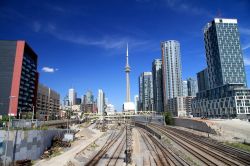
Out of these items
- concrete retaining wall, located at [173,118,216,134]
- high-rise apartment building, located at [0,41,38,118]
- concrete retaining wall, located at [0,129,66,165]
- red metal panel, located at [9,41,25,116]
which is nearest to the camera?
concrete retaining wall, located at [0,129,66,165]

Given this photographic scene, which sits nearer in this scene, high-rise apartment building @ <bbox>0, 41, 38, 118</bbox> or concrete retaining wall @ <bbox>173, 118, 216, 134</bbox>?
concrete retaining wall @ <bbox>173, 118, 216, 134</bbox>

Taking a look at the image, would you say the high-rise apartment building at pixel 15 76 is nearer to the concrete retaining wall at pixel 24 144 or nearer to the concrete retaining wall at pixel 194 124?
the concrete retaining wall at pixel 194 124

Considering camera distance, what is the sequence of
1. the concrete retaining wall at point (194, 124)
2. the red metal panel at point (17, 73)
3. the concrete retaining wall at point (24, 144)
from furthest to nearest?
the red metal panel at point (17, 73) → the concrete retaining wall at point (194, 124) → the concrete retaining wall at point (24, 144)

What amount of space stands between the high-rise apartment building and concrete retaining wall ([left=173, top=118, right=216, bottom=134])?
90836 millimetres

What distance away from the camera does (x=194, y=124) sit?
102812 millimetres

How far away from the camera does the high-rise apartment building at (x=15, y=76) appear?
486ft

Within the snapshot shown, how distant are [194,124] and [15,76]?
11773 centimetres

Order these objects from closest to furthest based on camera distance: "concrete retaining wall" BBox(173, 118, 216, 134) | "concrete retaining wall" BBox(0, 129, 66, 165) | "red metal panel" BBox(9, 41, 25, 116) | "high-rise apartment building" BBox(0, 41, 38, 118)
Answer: "concrete retaining wall" BBox(0, 129, 66, 165) < "concrete retaining wall" BBox(173, 118, 216, 134) < "high-rise apartment building" BBox(0, 41, 38, 118) < "red metal panel" BBox(9, 41, 25, 116)

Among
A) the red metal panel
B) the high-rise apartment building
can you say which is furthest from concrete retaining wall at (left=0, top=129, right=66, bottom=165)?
the red metal panel

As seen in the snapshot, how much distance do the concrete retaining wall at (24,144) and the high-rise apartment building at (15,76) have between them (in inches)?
4076

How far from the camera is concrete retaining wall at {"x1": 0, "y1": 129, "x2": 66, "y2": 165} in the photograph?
3681 cm

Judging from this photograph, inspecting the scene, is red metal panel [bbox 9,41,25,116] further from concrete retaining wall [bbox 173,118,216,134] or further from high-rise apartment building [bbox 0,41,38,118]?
concrete retaining wall [bbox 173,118,216,134]

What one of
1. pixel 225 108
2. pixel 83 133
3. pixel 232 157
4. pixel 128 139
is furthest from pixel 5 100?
pixel 225 108

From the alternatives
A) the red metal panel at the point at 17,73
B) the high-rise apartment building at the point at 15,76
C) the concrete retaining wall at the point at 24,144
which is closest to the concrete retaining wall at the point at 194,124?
the concrete retaining wall at the point at 24,144
